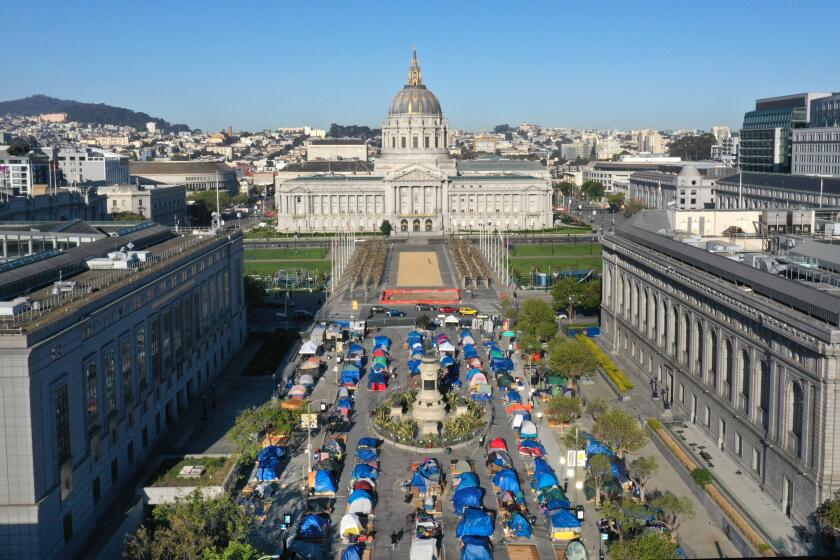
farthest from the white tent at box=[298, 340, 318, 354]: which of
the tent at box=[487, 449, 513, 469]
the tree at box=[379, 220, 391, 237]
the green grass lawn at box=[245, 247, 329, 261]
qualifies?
the tree at box=[379, 220, 391, 237]

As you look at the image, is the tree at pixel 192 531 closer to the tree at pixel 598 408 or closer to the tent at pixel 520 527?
A: the tent at pixel 520 527

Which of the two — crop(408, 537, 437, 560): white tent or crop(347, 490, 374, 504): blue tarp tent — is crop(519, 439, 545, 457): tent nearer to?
crop(347, 490, 374, 504): blue tarp tent

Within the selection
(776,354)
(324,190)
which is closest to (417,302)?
(776,354)

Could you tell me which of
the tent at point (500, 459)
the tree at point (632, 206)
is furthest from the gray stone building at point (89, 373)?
the tree at point (632, 206)

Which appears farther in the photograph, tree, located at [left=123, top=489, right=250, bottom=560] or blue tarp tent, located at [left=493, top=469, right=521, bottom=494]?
blue tarp tent, located at [left=493, top=469, right=521, bottom=494]

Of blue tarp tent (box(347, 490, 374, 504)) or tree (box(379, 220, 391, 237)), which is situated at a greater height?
tree (box(379, 220, 391, 237))

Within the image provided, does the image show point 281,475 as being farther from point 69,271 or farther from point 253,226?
point 253,226
